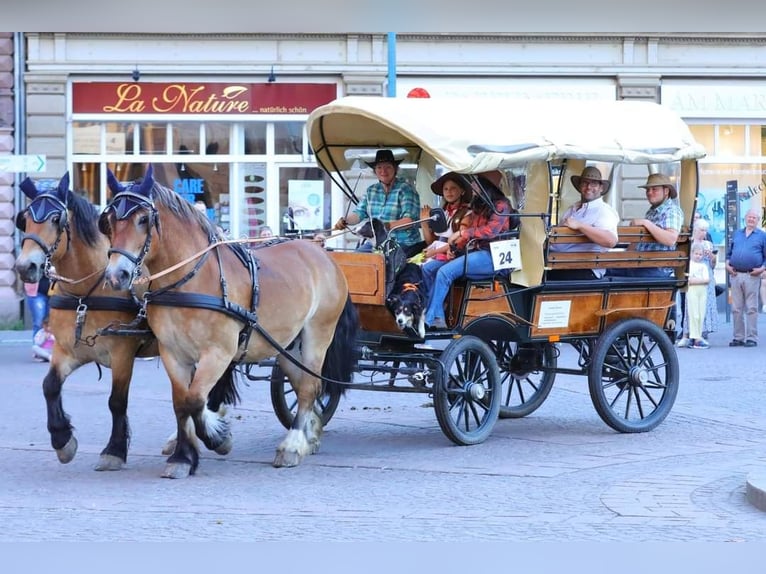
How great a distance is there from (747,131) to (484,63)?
526 cm

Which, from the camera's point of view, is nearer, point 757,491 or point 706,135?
point 757,491

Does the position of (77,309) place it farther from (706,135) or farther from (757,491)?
(706,135)

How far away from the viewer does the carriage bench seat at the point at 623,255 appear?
8227 millimetres

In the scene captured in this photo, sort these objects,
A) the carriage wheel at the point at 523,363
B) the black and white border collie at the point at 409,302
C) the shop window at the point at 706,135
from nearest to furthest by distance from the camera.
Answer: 1. the black and white border collie at the point at 409,302
2. the carriage wheel at the point at 523,363
3. the shop window at the point at 706,135

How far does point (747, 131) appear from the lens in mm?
21656

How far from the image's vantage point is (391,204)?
27.6 feet

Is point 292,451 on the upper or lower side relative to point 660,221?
lower

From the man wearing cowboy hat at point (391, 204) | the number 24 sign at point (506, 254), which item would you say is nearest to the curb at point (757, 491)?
the number 24 sign at point (506, 254)

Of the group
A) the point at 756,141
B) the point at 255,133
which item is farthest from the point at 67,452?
the point at 756,141

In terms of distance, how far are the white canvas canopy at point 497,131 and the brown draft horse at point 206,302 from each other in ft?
3.66

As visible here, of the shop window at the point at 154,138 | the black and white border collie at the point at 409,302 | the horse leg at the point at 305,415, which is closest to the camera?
the horse leg at the point at 305,415

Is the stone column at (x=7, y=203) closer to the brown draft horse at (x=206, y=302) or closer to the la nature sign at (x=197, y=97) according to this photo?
the la nature sign at (x=197, y=97)

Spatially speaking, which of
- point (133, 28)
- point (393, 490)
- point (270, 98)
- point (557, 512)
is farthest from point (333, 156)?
point (270, 98)

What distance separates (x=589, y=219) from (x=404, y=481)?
2780mm
